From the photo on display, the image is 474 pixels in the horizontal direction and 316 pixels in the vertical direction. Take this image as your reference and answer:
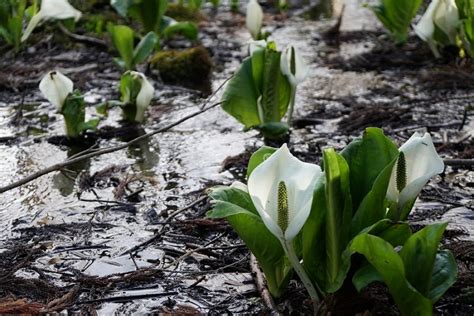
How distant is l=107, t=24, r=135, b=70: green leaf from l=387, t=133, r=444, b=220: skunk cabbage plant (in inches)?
109

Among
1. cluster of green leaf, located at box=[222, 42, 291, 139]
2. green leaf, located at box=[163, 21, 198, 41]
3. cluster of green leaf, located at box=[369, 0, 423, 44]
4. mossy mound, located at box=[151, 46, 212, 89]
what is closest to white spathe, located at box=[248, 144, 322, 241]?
cluster of green leaf, located at box=[222, 42, 291, 139]

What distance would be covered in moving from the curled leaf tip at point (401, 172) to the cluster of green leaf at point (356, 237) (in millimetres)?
34

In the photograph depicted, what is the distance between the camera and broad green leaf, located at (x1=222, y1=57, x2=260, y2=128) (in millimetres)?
3088

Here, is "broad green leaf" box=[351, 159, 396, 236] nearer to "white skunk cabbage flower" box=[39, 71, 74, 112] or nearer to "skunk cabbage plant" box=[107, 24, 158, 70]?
"white skunk cabbage flower" box=[39, 71, 74, 112]

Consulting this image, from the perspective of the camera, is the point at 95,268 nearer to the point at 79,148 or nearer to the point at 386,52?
the point at 79,148

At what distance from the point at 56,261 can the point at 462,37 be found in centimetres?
269

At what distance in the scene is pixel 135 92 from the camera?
11.8 ft

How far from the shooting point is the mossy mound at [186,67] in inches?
183

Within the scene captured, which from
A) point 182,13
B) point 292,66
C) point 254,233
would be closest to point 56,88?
point 292,66

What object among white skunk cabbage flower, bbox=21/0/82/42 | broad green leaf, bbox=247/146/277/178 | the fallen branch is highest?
broad green leaf, bbox=247/146/277/178

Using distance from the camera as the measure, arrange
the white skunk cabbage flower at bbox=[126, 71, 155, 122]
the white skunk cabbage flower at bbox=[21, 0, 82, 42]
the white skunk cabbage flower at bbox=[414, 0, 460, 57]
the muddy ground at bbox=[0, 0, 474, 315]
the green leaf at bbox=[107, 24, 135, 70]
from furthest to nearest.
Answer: the green leaf at bbox=[107, 24, 135, 70], the white skunk cabbage flower at bbox=[414, 0, 460, 57], the white skunk cabbage flower at bbox=[21, 0, 82, 42], the white skunk cabbage flower at bbox=[126, 71, 155, 122], the muddy ground at bbox=[0, 0, 474, 315]

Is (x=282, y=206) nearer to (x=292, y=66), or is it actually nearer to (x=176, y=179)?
(x=176, y=179)

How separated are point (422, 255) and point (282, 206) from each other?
1.02 ft

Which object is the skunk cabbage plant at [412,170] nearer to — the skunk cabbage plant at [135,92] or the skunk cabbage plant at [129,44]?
the skunk cabbage plant at [135,92]
